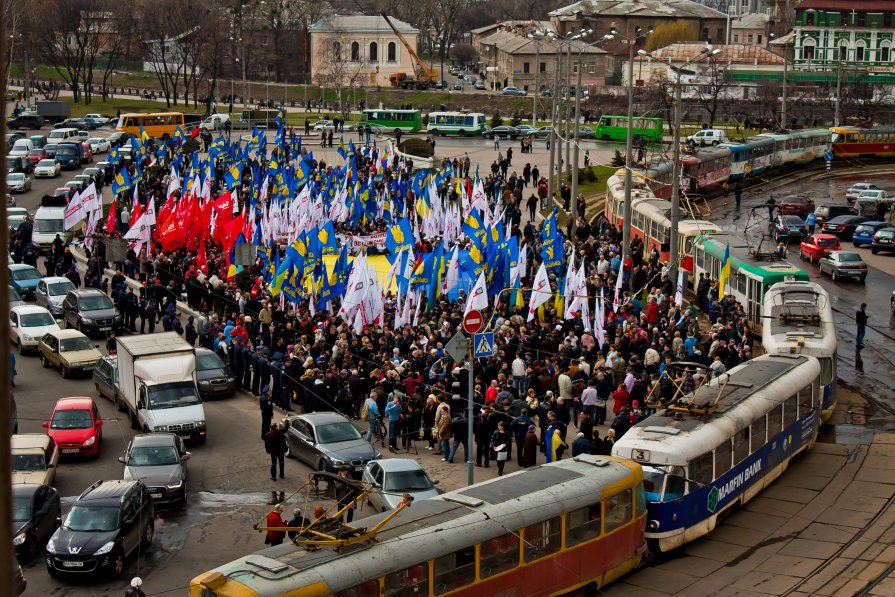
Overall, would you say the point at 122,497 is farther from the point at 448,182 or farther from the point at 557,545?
the point at 448,182

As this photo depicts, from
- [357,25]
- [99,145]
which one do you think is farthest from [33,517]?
[357,25]

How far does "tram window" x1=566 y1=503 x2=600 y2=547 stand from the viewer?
742 inches

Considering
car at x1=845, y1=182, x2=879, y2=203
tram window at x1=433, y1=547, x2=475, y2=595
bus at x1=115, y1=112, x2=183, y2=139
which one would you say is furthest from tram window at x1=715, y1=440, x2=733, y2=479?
bus at x1=115, y1=112, x2=183, y2=139

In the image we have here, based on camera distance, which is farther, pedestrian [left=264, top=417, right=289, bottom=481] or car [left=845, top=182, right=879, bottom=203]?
car [left=845, top=182, right=879, bottom=203]

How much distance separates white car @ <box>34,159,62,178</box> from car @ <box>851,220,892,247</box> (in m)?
42.6

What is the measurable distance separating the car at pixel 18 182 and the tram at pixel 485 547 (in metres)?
50.2

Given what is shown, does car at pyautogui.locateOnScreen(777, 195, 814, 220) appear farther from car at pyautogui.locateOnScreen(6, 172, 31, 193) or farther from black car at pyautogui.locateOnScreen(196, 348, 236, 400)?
car at pyautogui.locateOnScreen(6, 172, 31, 193)

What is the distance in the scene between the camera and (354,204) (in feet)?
154

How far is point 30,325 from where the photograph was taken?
35.5m

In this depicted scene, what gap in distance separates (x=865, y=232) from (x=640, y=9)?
108m

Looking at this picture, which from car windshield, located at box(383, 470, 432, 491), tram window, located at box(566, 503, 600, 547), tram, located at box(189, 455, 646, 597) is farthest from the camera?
car windshield, located at box(383, 470, 432, 491)

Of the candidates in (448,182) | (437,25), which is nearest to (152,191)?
(448,182)

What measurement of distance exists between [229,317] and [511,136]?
191 feet

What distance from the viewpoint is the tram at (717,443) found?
21016mm
